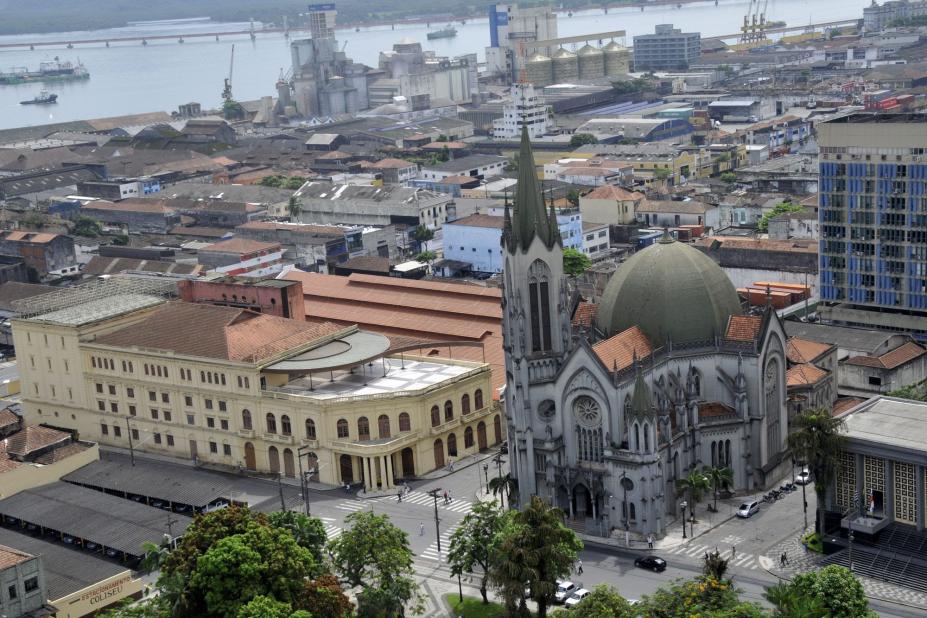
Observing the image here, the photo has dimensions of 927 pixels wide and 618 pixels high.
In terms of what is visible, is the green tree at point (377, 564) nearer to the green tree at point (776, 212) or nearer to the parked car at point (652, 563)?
the parked car at point (652, 563)

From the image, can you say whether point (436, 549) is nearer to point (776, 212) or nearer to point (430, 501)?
point (430, 501)

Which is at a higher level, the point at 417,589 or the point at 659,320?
the point at 659,320

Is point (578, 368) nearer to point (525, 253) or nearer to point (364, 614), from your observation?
point (525, 253)

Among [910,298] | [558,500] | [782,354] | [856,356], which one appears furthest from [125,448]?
[910,298]

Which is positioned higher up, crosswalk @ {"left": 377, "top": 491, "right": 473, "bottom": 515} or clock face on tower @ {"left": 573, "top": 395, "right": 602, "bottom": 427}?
clock face on tower @ {"left": 573, "top": 395, "right": 602, "bottom": 427}

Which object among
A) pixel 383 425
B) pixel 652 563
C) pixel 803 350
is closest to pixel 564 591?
pixel 652 563

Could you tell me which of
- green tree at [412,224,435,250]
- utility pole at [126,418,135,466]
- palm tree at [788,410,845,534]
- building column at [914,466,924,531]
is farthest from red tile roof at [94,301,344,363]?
green tree at [412,224,435,250]

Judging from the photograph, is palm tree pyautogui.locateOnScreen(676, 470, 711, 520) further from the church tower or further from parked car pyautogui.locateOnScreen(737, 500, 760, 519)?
the church tower
